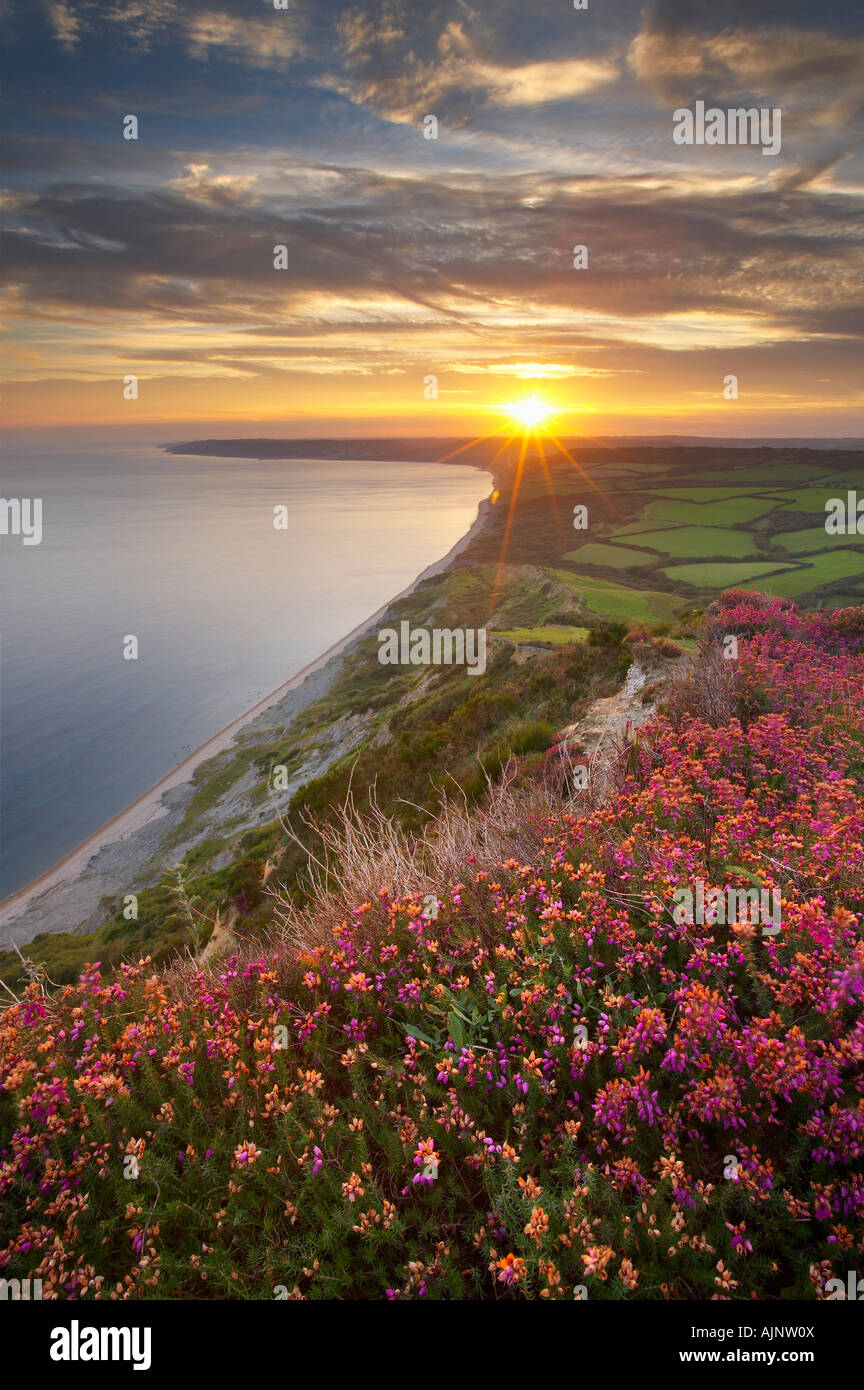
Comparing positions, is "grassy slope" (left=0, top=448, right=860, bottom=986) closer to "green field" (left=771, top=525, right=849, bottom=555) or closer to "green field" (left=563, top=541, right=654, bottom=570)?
"green field" (left=563, top=541, right=654, bottom=570)

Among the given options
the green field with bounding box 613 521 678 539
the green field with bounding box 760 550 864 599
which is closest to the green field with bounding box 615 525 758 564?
the green field with bounding box 613 521 678 539

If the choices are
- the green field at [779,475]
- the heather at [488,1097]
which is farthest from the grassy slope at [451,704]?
the heather at [488,1097]

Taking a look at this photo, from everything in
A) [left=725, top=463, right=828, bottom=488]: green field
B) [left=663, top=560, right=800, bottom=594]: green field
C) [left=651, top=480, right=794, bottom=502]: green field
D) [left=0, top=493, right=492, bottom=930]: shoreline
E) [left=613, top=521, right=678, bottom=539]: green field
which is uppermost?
[left=725, top=463, right=828, bottom=488]: green field

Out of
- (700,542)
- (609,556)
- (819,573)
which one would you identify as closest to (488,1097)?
(819,573)

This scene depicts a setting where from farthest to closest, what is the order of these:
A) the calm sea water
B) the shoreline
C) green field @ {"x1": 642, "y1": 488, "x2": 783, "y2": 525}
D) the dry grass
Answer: green field @ {"x1": 642, "y1": 488, "x2": 783, "y2": 525} → the calm sea water → the shoreline → the dry grass

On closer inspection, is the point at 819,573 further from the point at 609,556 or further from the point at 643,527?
the point at 643,527
